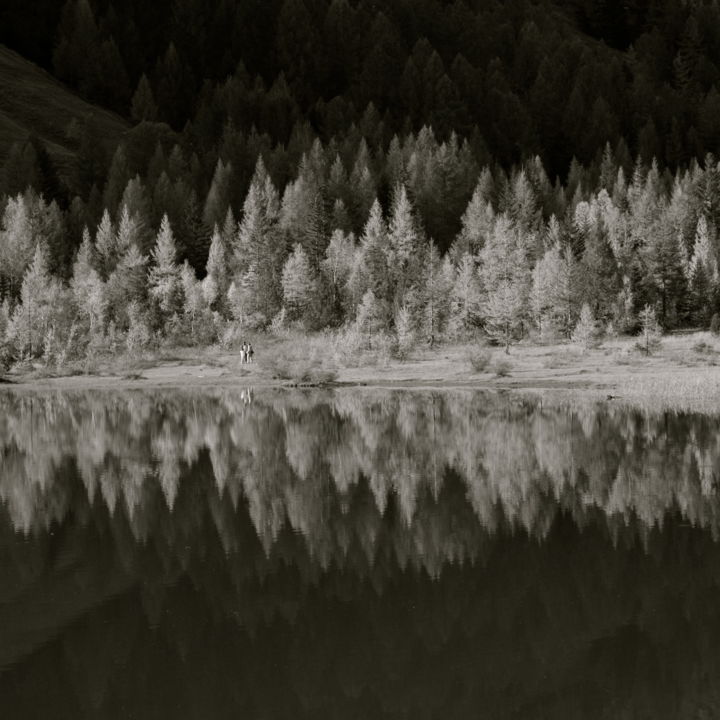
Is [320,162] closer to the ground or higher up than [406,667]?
higher up

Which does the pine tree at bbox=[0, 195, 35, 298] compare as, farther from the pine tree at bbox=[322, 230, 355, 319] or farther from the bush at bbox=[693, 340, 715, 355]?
the bush at bbox=[693, 340, 715, 355]

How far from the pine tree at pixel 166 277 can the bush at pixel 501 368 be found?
3984 centimetres

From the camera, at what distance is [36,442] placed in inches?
1464

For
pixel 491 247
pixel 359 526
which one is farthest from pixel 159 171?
pixel 359 526

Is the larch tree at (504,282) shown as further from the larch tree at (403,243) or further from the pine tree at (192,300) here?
the pine tree at (192,300)

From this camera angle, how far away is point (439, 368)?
66125 mm

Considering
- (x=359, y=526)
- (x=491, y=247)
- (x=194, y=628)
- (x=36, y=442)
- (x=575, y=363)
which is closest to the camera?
(x=194, y=628)

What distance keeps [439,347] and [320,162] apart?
52.8m

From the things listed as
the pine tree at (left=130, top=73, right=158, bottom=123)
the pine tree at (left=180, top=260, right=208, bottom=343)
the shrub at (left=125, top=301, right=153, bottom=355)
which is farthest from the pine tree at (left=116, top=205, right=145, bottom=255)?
the pine tree at (left=130, top=73, right=158, bottom=123)

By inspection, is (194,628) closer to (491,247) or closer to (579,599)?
(579,599)

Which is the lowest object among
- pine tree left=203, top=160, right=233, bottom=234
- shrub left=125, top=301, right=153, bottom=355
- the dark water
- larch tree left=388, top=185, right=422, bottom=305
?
the dark water

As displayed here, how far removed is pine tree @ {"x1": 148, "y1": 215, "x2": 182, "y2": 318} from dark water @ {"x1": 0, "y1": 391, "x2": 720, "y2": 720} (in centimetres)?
6028

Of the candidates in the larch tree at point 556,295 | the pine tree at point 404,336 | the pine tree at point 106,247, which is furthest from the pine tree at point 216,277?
the larch tree at point 556,295

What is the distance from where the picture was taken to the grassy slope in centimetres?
14338
